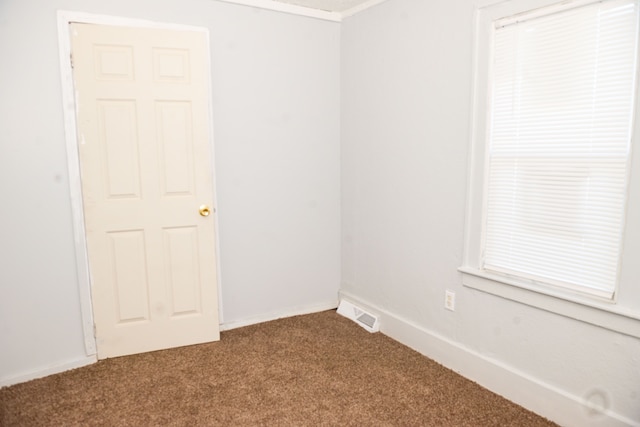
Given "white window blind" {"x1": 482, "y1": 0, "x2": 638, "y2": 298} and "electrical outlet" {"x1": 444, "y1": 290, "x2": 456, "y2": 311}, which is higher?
"white window blind" {"x1": 482, "y1": 0, "x2": 638, "y2": 298}

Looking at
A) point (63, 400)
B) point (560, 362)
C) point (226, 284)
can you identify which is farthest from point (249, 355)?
point (560, 362)

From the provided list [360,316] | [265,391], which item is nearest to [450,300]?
[360,316]

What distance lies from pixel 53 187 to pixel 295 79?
182 cm

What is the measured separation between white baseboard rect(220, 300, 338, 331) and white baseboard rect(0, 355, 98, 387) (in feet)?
2.92

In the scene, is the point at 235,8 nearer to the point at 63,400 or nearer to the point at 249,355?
the point at 249,355

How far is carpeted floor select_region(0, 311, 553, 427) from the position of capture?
2135 millimetres

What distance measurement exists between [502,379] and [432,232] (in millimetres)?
930

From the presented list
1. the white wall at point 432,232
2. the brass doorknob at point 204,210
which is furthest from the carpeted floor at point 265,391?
the brass doorknob at point 204,210

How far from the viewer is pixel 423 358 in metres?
2.77

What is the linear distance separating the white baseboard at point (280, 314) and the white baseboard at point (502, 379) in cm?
64

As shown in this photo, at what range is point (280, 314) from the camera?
3430 mm

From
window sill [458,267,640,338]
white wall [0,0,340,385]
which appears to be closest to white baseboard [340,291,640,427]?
window sill [458,267,640,338]

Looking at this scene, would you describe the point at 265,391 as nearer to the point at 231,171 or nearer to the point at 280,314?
the point at 280,314

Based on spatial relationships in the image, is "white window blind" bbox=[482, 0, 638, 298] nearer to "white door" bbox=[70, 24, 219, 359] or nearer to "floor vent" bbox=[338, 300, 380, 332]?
"floor vent" bbox=[338, 300, 380, 332]
